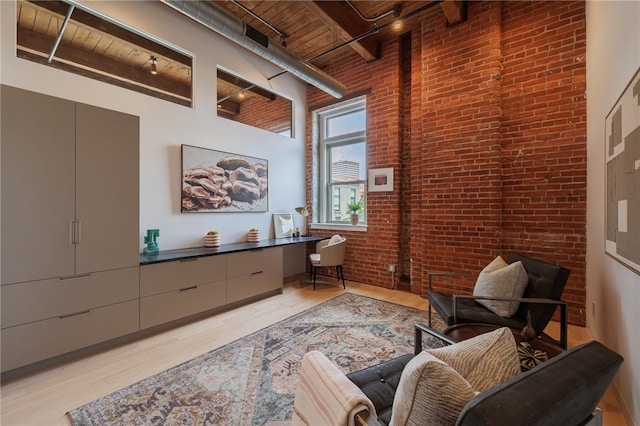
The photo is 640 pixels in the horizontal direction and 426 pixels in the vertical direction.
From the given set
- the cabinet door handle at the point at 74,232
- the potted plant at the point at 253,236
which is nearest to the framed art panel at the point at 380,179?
the potted plant at the point at 253,236

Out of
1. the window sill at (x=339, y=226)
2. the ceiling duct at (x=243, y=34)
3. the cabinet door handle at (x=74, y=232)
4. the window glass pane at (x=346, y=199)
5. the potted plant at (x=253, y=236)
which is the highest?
the ceiling duct at (x=243, y=34)

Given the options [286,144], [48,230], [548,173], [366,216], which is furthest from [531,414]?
[286,144]

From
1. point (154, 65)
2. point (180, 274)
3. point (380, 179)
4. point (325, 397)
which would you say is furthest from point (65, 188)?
point (380, 179)

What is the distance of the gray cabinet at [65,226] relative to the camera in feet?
6.74

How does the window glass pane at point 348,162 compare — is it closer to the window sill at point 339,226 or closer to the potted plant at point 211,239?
the window sill at point 339,226

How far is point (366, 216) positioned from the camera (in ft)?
15.6

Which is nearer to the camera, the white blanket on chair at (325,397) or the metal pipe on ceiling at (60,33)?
the white blanket on chair at (325,397)

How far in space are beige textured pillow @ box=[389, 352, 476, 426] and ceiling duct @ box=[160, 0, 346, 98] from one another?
134 inches

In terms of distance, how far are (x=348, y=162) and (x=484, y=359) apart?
4.49 meters

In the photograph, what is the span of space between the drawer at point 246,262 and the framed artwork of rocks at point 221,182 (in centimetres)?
83

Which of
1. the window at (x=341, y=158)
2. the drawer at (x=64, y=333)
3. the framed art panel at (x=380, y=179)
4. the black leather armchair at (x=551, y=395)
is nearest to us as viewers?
the black leather armchair at (x=551, y=395)

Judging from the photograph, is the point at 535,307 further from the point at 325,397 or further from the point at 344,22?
the point at 344,22

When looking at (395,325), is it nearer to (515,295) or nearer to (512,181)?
(515,295)

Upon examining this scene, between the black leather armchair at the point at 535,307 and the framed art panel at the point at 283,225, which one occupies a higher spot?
the framed art panel at the point at 283,225
